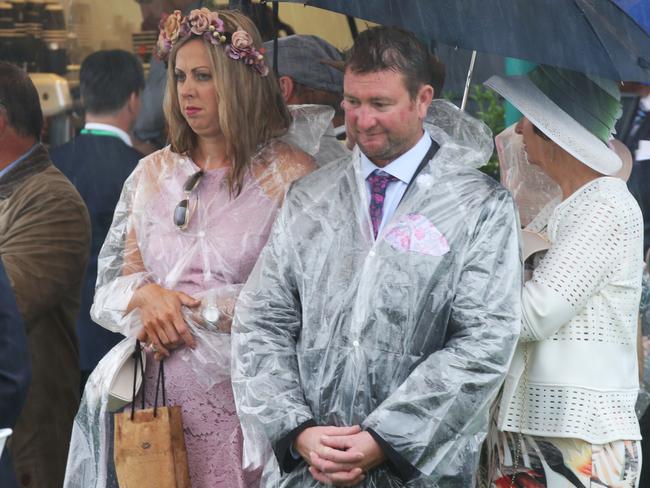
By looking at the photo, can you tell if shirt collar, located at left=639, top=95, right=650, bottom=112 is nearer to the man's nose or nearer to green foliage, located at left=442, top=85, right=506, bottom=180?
green foliage, located at left=442, top=85, right=506, bottom=180

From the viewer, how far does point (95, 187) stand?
4984 millimetres

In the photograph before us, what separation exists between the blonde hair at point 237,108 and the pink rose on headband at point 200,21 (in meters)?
0.04

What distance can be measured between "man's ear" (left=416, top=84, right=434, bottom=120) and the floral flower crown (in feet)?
2.00

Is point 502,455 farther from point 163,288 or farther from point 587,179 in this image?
point 163,288

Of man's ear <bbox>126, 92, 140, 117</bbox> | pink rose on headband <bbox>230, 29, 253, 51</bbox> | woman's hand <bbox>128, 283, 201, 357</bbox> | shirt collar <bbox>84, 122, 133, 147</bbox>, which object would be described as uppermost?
pink rose on headband <bbox>230, 29, 253, 51</bbox>

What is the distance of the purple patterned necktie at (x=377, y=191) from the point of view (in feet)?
10.8

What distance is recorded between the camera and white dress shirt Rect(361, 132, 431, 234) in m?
3.31

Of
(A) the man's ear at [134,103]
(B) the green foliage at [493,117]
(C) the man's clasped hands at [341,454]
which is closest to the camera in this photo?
(C) the man's clasped hands at [341,454]

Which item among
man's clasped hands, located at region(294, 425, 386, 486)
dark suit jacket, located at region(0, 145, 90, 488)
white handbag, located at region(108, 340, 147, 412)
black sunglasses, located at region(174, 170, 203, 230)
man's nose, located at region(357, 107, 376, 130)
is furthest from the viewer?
dark suit jacket, located at region(0, 145, 90, 488)

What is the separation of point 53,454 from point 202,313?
1207mm

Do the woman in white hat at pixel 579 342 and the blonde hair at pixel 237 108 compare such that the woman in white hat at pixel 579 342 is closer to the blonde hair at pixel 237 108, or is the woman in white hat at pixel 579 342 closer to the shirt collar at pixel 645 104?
the blonde hair at pixel 237 108

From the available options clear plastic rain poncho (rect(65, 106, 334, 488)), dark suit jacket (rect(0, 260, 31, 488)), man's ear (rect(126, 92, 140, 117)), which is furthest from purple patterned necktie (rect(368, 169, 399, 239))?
man's ear (rect(126, 92, 140, 117))

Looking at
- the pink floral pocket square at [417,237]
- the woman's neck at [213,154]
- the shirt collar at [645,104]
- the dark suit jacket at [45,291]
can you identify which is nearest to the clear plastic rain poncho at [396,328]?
the pink floral pocket square at [417,237]

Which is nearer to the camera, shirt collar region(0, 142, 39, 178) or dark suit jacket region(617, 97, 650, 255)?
shirt collar region(0, 142, 39, 178)
